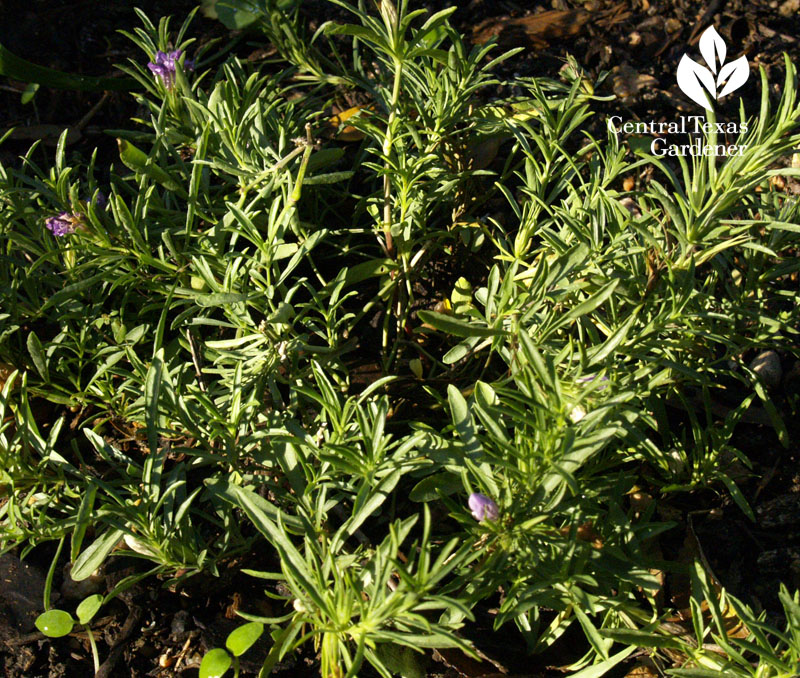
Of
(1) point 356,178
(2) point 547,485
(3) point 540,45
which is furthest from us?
(3) point 540,45

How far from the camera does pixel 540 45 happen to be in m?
3.05

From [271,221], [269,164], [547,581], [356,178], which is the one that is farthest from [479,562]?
[356,178]

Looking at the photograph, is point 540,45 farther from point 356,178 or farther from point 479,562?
point 479,562

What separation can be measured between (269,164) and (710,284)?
1.19 m

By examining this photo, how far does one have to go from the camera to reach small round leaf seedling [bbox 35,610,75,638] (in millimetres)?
1701

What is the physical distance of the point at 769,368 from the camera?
2.22 metres

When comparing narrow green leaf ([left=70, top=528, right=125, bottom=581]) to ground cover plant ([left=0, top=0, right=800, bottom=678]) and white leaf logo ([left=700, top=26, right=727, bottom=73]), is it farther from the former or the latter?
white leaf logo ([left=700, top=26, right=727, bottom=73])

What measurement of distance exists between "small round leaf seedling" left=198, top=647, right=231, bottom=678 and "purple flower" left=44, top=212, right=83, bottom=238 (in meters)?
1.03

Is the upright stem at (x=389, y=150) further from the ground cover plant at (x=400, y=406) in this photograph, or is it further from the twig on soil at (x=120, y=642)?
the twig on soil at (x=120, y=642)

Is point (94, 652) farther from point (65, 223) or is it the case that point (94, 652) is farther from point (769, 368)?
point (769, 368)

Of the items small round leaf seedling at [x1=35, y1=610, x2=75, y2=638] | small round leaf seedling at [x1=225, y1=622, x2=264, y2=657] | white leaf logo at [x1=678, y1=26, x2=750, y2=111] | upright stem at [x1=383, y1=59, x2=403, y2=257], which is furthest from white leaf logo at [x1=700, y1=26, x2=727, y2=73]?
small round leaf seedling at [x1=35, y1=610, x2=75, y2=638]

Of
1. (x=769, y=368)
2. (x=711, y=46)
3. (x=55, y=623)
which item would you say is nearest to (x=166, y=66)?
(x=55, y=623)

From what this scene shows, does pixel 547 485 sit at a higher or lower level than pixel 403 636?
higher

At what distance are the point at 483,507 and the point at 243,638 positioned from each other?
0.68 meters
